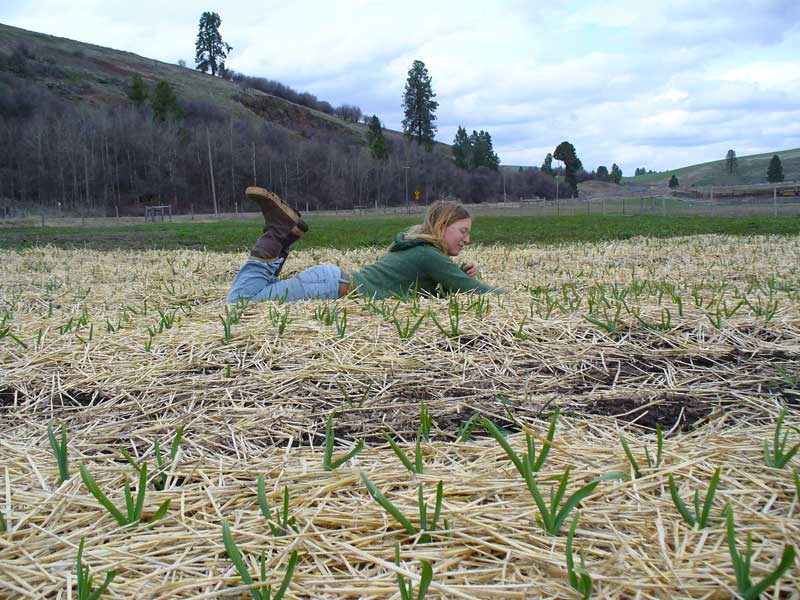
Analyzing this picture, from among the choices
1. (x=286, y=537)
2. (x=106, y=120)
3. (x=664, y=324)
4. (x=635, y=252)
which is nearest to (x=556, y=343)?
(x=664, y=324)

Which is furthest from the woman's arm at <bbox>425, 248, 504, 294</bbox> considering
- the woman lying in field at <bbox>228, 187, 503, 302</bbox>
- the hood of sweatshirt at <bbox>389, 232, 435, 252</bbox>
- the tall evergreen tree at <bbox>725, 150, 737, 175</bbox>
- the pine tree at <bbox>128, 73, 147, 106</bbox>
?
the tall evergreen tree at <bbox>725, 150, 737, 175</bbox>

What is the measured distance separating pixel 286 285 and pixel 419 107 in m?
111

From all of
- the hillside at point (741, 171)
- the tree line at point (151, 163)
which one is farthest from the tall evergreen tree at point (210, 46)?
the hillside at point (741, 171)

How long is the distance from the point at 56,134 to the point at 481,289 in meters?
67.5

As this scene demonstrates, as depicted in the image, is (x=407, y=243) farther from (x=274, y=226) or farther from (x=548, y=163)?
(x=548, y=163)

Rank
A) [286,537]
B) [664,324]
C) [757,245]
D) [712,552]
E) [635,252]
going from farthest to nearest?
[757,245] → [635,252] → [664,324] → [286,537] → [712,552]

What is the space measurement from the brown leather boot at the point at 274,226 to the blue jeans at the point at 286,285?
10 centimetres

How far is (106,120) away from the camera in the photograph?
66.1 m

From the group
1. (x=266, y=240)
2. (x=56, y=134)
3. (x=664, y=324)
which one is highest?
(x=56, y=134)

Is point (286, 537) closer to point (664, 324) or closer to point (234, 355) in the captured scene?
point (234, 355)

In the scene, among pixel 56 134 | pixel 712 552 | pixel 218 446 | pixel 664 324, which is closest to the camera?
pixel 712 552

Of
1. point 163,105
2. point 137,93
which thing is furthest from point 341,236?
point 137,93

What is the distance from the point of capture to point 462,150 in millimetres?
102938

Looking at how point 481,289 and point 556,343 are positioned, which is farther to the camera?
point 481,289
